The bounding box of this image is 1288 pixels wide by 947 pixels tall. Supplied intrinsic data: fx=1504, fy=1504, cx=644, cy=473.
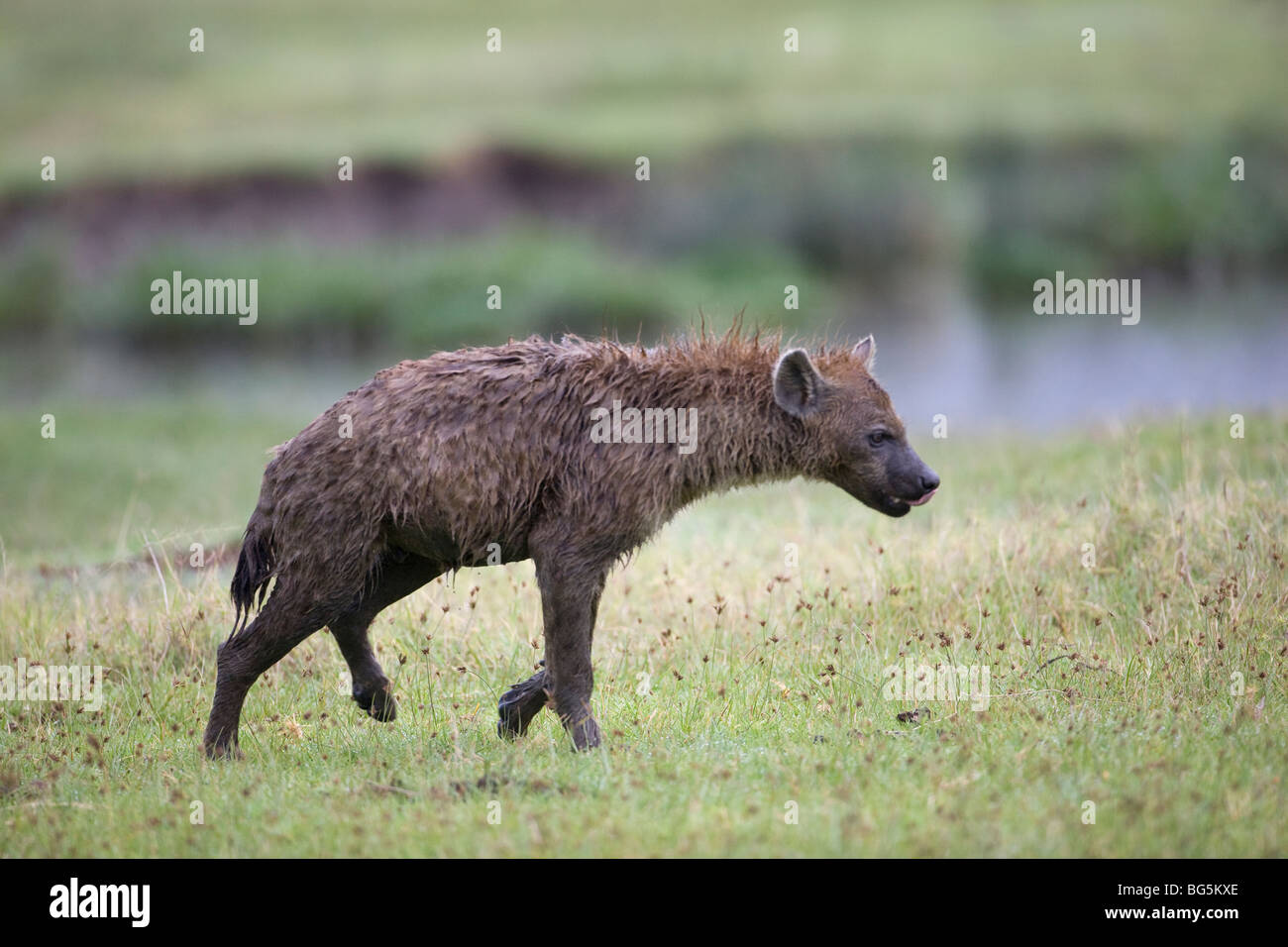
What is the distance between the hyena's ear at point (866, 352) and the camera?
827cm

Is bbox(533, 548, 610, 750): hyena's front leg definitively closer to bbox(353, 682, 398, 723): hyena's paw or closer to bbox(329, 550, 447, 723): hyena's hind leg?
bbox(329, 550, 447, 723): hyena's hind leg

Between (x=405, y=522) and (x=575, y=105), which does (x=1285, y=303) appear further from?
(x=405, y=522)

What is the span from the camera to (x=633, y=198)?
3241 cm

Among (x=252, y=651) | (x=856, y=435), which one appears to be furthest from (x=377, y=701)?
(x=856, y=435)

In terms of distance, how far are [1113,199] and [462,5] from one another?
61.8 feet

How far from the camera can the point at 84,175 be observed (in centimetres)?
3284

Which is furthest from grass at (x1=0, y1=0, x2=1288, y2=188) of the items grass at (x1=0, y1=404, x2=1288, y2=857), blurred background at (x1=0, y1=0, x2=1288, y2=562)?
grass at (x1=0, y1=404, x2=1288, y2=857)

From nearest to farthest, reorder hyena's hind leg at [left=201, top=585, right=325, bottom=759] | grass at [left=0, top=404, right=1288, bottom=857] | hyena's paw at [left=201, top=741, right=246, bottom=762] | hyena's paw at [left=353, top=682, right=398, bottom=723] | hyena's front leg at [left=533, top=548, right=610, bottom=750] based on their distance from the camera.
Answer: grass at [left=0, top=404, right=1288, bottom=857], hyena's front leg at [left=533, top=548, right=610, bottom=750], hyena's hind leg at [left=201, top=585, right=325, bottom=759], hyena's paw at [left=201, top=741, right=246, bottom=762], hyena's paw at [left=353, top=682, right=398, bottom=723]

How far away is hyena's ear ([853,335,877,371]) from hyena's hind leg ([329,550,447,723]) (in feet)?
Answer: 8.36

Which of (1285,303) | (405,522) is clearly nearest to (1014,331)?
(1285,303)

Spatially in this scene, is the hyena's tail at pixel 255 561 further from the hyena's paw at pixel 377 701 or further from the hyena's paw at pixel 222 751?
the hyena's paw at pixel 377 701

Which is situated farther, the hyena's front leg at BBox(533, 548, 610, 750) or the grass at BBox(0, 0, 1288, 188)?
the grass at BBox(0, 0, 1288, 188)

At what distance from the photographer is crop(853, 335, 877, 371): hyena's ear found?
827cm

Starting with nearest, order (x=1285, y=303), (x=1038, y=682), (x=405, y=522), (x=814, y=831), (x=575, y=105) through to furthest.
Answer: (x=814, y=831) → (x=405, y=522) → (x=1038, y=682) → (x=1285, y=303) → (x=575, y=105)
